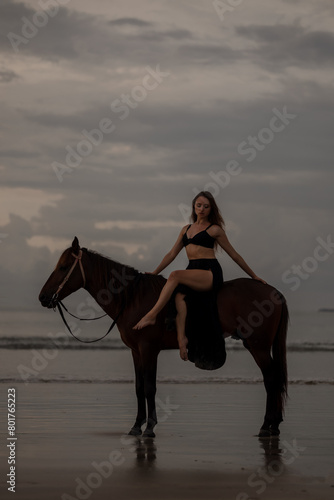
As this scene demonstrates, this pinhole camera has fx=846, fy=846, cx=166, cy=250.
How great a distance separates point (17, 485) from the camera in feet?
19.3

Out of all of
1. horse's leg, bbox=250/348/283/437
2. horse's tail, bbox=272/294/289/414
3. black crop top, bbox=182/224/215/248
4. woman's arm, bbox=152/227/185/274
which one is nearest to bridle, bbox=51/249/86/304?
woman's arm, bbox=152/227/185/274

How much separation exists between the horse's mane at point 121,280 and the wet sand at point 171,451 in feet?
4.75

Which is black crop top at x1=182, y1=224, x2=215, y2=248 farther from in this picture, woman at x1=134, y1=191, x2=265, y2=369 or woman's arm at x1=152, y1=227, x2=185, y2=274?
woman's arm at x1=152, y1=227, x2=185, y2=274

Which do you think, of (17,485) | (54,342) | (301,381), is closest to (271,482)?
(17,485)

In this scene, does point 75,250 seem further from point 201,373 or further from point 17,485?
point 201,373

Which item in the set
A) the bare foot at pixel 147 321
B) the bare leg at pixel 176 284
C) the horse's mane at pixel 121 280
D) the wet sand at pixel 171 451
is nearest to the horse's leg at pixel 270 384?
the wet sand at pixel 171 451

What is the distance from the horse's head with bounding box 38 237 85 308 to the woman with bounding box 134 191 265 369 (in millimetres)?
852

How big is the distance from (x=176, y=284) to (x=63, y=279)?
1.23 meters

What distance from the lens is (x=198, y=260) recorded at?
28.7ft

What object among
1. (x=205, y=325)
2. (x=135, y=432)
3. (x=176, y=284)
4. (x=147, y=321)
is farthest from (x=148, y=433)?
(x=176, y=284)

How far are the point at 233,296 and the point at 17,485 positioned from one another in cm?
350

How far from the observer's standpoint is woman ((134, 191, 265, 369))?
8445 mm

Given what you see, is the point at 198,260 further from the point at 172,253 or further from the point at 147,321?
the point at 147,321

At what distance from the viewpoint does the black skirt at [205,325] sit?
857 cm
